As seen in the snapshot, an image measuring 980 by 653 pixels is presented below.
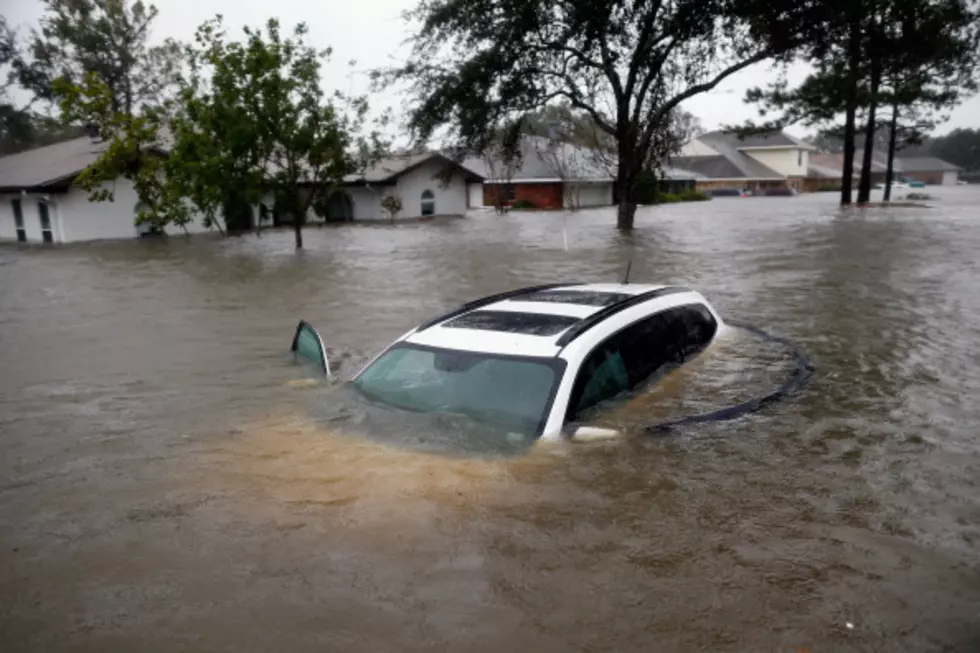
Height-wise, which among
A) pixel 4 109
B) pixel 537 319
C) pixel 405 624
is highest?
pixel 4 109

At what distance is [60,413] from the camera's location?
23.8 ft

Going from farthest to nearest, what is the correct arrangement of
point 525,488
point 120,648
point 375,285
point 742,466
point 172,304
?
point 375,285, point 172,304, point 742,466, point 525,488, point 120,648

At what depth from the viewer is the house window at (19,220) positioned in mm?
31211

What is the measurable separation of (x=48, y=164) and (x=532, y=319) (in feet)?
110

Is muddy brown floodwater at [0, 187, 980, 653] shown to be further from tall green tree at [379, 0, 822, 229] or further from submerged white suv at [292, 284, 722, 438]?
tall green tree at [379, 0, 822, 229]

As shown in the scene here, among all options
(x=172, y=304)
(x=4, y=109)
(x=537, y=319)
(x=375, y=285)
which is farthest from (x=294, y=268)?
(x=4, y=109)

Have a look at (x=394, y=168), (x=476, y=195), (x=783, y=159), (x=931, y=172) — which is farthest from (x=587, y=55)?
(x=931, y=172)

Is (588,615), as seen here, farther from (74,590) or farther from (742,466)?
(74,590)

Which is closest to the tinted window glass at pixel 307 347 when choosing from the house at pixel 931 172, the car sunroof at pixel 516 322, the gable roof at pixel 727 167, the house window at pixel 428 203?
the car sunroof at pixel 516 322

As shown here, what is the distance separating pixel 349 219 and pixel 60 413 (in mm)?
35208

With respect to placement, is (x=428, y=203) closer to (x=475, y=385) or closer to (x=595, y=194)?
(x=595, y=194)

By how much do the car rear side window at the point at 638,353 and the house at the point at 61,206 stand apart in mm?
28170

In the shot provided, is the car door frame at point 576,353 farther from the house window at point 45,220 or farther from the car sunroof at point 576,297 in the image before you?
the house window at point 45,220

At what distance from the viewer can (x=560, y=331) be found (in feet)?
17.7
